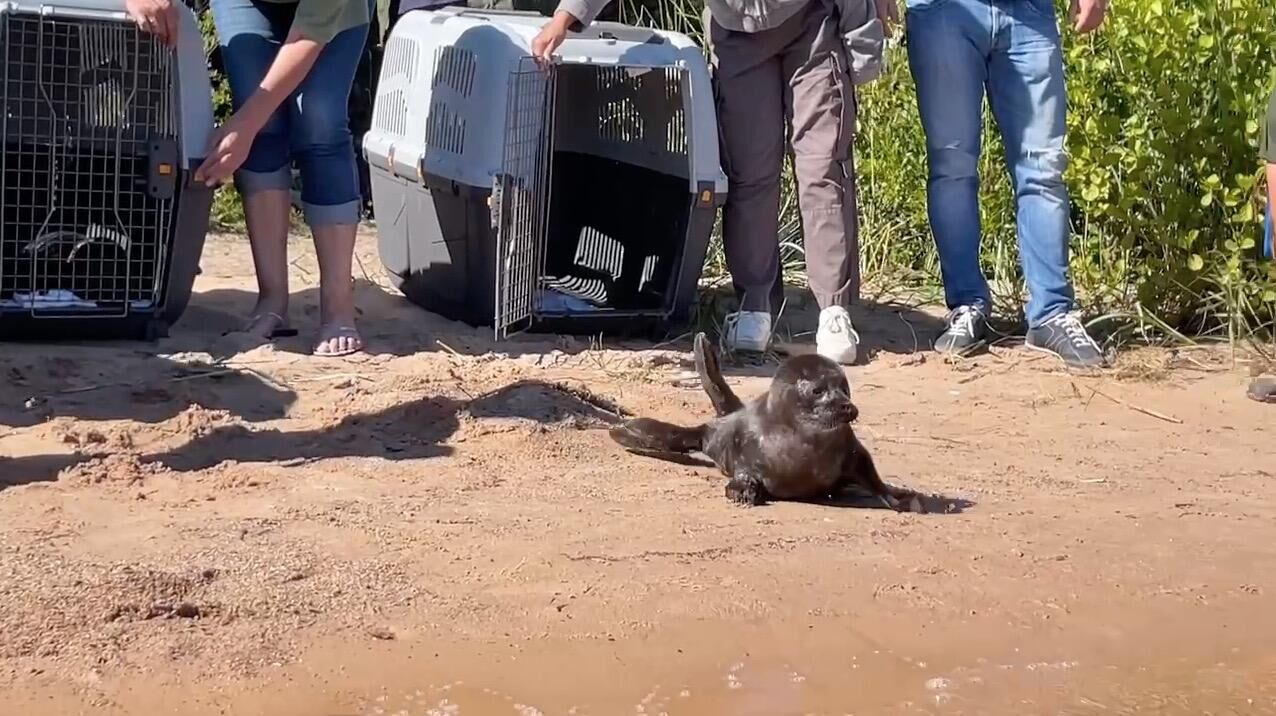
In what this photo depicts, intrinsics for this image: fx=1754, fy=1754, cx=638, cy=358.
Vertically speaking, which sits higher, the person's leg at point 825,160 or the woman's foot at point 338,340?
the person's leg at point 825,160

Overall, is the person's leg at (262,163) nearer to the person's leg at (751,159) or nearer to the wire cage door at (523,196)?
the wire cage door at (523,196)

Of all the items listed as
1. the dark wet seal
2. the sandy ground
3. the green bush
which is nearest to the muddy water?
the sandy ground

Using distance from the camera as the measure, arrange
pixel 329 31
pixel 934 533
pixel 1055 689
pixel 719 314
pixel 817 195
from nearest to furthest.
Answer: pixel 1055 689 → pixel 934 533 → pixel 329 31 → pixel 817 195 → pixel 719 314

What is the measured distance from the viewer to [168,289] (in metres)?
4.87

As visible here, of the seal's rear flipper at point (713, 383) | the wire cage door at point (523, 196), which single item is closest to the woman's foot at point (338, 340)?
the wire cage door at point (523, 196)

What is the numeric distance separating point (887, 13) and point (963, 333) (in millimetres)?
1025

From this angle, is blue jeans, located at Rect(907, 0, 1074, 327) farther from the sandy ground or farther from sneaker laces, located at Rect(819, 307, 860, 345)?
the sandy ground

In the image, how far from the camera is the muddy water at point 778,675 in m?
2.69

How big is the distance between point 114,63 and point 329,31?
58cm

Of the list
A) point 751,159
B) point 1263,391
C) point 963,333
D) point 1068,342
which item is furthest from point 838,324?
point 1263,391

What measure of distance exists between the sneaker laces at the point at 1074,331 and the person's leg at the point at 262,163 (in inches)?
93.0

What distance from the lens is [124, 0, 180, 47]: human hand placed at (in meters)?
4.49

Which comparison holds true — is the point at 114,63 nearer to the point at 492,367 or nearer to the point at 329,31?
the point at 329,31

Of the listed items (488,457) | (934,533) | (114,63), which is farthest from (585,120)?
(934,533)
